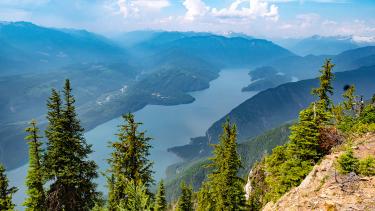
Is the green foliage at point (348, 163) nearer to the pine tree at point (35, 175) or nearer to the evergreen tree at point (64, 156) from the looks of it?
the evergreen tree at point (64, 156)

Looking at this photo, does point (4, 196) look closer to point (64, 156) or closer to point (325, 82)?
point (64, 156)


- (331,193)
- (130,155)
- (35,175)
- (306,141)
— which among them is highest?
(130,155)

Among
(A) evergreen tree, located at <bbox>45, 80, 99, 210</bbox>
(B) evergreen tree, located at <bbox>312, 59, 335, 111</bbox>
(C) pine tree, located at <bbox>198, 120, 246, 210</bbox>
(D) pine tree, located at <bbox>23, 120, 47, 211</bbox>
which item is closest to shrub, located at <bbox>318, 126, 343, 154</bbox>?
(C) pine tree, located at <bbox>198, 120, 246, 210</bbox>

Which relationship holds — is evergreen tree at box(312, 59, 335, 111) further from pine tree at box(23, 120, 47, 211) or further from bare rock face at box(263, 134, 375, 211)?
pine tree at box(23, 120, 47, 211)

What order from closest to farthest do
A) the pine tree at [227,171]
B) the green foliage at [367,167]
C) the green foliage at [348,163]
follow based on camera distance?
the green foliage at [367,167]
the green foliage at [348,163]
the pine tree at [227,171]

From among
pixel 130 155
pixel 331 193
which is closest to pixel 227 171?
pixel 130 155

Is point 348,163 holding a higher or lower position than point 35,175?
lower

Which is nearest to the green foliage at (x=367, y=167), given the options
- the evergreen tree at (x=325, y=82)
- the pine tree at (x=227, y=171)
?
the pine tree at (x=227, y=171)
